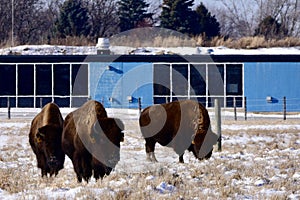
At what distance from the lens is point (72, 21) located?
67625mm

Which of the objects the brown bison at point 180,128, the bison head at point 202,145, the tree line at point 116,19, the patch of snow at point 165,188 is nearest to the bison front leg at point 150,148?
the brown bison at point 180,128

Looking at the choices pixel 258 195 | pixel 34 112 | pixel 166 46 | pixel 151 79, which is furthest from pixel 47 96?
pixel 258 195

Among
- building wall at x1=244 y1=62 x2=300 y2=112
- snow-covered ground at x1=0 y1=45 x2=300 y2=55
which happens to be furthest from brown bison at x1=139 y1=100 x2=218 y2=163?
snow-covered ground at x1=0 y1=45 x2=300 y2=55

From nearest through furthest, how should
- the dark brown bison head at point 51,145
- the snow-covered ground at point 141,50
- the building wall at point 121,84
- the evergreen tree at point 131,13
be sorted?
the dark brown bison head at point 51,145 → the building wall at point 121,84 → the snow-covered ground at point 141,50 → the evergreen tree at point 131,13

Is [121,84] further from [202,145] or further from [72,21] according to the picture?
[72,21]

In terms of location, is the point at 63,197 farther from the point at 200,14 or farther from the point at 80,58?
the point at 200,14

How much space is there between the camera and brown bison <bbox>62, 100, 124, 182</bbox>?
9.88 m

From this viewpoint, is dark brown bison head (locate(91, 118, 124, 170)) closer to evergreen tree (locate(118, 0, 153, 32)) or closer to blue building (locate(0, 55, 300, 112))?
blue building (locate(0, 55, 300, 112))

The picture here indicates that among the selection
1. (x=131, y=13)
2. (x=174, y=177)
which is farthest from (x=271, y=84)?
(x=131, y=13)

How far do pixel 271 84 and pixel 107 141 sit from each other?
26944mm

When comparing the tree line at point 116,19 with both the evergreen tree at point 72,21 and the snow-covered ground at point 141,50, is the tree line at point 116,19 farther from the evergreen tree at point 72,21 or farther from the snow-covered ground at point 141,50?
the snow-covered ground at point 141,50

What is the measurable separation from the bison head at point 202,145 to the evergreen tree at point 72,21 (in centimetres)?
5365

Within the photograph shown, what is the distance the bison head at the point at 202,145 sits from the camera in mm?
13344

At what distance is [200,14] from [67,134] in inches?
2382
